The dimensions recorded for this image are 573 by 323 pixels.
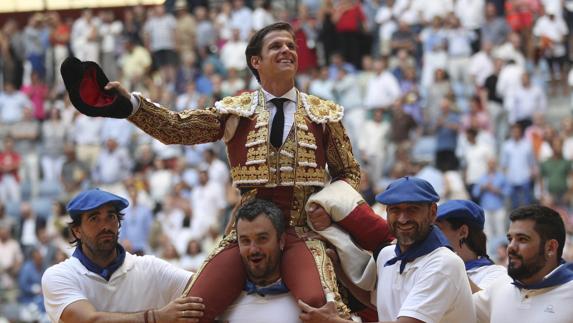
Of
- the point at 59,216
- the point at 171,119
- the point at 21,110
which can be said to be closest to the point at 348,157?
the point at 171,119

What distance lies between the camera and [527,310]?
6168 mm

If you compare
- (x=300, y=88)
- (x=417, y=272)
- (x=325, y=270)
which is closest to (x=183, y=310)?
(x=325, y=270)

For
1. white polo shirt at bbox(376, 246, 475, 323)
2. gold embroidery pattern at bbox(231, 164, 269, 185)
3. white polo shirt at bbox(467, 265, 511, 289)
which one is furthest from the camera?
white polo shirt at bbox(467, 265, 511, 289)

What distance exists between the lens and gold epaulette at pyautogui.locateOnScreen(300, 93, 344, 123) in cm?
662

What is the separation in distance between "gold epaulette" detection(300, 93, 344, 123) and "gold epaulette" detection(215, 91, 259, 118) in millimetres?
243

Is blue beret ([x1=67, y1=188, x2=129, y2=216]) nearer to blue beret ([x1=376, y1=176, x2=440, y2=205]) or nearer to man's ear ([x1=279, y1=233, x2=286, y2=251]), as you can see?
man's ear ([x1=279, y1=233, x2=286, y2=251])

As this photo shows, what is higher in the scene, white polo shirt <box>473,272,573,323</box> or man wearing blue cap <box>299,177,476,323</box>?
man wearing blue cap <box>299,177,476,323</box>

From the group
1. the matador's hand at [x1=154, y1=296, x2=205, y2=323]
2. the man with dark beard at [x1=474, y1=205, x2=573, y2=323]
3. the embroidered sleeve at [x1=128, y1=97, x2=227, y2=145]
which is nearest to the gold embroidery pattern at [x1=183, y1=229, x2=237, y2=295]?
the matador's hand at [x1=154, y1=296, x2=205, y2=323]

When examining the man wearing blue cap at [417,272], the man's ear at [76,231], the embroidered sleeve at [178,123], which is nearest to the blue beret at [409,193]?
the man wearing blue cap at [417,272]

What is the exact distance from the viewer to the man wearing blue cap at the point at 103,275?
654 cm

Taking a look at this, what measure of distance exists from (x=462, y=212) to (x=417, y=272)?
3.61 feet

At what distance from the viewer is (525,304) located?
20.3ft

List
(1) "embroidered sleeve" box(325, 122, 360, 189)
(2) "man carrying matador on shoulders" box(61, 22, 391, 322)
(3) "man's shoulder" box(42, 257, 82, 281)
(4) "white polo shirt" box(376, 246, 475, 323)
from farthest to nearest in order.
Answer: (1) "embroidered sleeve" box(325, 122, 360, 189) → (3) "man's shoulder" box(42, 257, 82, 281) → (2) "man carrying matador on shoulders" box(61, 22, 391, 322) → (4) "white polo shirt" box(376, 246, 475, 323)

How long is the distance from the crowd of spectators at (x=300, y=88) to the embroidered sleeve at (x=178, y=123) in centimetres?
767
